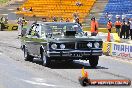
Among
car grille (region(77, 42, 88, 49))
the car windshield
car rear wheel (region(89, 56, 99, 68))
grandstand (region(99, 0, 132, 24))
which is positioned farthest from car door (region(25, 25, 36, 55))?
grandstand (region(99, 0, 132, 24))

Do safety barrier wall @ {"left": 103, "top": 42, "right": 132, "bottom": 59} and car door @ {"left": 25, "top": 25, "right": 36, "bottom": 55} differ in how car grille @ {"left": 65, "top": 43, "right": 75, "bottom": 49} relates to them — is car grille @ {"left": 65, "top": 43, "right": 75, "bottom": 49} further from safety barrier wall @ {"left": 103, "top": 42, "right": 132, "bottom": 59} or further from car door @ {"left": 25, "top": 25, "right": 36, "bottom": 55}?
safety barrier wall @ {"left": 103, "top": 42, "right": 132, "bottom": 59}

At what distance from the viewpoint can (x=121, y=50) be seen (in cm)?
2308

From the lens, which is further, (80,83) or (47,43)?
(47,43)

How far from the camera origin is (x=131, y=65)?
754 inches

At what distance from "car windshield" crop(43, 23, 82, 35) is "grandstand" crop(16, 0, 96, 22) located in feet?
157

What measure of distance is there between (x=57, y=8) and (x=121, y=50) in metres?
49.0

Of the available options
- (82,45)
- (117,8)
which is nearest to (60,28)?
(82,45)

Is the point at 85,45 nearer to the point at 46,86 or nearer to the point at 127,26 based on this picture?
the point at 46,86

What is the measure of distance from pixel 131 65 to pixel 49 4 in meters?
55.2

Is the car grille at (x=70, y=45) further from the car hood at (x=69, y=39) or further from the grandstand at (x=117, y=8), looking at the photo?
the grandstand at (x=117, y=8)

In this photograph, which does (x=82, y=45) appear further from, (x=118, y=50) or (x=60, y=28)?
(x=118, y=50)

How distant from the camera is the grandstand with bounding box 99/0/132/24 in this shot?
2443 inches

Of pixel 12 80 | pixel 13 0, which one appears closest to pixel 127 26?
pixel 12 80

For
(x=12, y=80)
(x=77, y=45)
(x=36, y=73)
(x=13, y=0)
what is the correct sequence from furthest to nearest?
(x=13, y=0) → (x=77, y=45) → (x=36, y=73) → (x=12, y=80)
